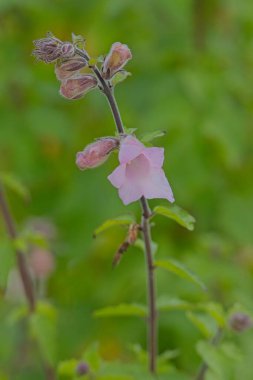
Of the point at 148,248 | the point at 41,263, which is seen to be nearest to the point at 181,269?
the point at 148,248

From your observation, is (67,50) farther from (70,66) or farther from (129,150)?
(129,150)

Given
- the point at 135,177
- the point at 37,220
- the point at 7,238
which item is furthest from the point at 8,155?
the point at 135,177

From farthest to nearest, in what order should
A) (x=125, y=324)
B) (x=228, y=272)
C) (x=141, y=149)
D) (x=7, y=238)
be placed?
(x=125, y=324)
(x=228, y=272)
(x=7, y=238)
(x=141, y=149)

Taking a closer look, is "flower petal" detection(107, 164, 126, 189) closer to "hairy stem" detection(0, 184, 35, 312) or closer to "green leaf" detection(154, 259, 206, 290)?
"green leaf" detection(154, 259, 206, 290)

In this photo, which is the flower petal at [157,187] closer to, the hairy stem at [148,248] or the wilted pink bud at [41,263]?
the hairy stem at [148,248]

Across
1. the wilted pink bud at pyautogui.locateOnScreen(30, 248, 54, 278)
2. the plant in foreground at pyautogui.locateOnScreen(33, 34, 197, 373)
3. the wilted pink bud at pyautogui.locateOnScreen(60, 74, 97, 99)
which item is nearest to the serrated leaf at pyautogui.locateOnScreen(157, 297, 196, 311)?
the plant in foreground at pyautogui.locateOnScreen(33, 34, 197, 373)

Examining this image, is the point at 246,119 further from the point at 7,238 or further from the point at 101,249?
the point at 7,238
